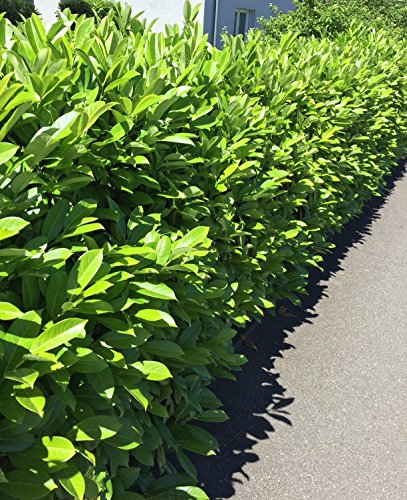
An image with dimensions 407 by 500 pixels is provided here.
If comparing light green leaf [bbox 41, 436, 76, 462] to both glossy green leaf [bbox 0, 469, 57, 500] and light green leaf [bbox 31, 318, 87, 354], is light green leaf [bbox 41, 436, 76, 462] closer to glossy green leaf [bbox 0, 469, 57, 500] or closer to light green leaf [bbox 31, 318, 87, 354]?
glossy green leaf [bbox 0, 469, 57, 500]

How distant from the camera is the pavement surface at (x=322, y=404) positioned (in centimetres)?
294

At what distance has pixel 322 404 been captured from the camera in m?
3.53

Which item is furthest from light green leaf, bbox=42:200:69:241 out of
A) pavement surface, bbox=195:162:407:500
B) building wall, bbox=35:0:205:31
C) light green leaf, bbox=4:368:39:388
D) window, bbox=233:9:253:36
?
window, bbox=233:9:253:36

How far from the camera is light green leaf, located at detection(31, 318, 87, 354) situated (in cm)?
155

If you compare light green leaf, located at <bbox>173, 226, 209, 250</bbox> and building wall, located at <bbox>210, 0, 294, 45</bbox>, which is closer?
light green leaf, located at <bbox>173, 226, 209, 250</bbox>

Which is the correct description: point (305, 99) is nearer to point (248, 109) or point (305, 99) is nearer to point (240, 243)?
point (248, 109)

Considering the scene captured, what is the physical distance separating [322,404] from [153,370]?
6.32 feet

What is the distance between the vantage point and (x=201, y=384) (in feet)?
9.53

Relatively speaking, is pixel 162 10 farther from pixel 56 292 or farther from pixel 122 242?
pixel 56 292

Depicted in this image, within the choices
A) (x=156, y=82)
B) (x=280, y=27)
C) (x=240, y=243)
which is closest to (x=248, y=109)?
(x=240, y=243)

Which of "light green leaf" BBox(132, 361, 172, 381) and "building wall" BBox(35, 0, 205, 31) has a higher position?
"building wall" BBox(35, 0, 205, 31)

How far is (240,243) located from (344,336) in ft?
5.47

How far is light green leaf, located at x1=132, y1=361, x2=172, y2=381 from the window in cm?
1862

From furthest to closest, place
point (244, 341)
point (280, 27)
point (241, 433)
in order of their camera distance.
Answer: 1. point (280, 27)
2. point (244, 341)
3. point (241, 433)
